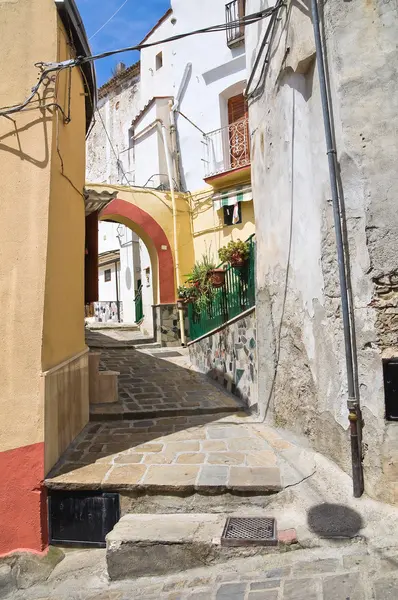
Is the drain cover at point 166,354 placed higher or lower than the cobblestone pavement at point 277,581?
higher

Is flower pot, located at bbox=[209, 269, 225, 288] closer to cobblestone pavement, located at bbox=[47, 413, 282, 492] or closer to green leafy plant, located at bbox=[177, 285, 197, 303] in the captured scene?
green leafy plant, located at bbox=[177, 285, 197, 303]

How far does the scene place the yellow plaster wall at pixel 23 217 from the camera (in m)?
3.84

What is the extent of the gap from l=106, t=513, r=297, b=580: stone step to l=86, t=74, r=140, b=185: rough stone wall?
17.8 m

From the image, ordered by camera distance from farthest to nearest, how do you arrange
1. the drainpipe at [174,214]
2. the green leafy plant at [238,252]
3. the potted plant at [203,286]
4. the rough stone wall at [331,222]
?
1. the drainpipe at [174,214]
2. the potted plant at [203,286]
3. the green leafy plant at [238,252]
4. the rough stone wall at [331,222]

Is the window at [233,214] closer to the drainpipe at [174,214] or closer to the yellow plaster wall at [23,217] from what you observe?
the drainpipe at [174,214]

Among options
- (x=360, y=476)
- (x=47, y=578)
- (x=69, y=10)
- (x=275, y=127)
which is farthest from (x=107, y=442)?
(x=69, y=10)

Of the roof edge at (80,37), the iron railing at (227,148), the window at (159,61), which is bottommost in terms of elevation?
the roof edge at (80,37)

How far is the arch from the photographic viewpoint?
12.9 metres

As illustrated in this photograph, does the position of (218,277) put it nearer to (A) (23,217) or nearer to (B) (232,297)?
(B) (232,297)

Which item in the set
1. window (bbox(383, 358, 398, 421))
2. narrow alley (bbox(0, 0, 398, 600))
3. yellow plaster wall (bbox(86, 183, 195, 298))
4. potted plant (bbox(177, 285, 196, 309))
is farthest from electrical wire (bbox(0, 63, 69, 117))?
yellow plaster wall (bbox(86, 183, 195, 298))

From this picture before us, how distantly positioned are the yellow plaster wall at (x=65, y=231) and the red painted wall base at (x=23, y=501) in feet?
2.68

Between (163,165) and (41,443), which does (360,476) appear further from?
(163,165)

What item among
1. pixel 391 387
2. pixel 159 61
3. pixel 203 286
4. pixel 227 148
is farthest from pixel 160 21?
pixel 391 387

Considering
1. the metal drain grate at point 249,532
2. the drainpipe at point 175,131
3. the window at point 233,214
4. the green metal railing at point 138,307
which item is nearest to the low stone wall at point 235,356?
the metal drain grate at point 249,532
